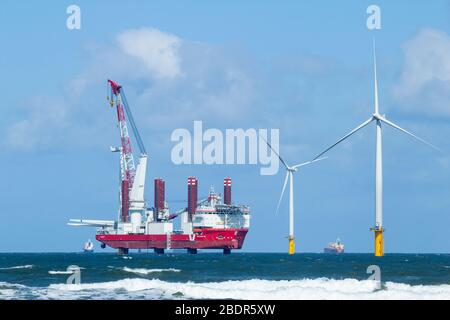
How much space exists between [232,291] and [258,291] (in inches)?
67.8

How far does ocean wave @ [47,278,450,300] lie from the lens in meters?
61.9

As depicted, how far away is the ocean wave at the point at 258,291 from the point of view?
61.9m

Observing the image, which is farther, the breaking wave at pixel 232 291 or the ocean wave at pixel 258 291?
the ocean wave at pixel 258 291

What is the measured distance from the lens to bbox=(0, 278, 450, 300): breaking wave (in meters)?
61.6

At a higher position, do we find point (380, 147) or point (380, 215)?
point (380, 147)

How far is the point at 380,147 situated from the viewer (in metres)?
115

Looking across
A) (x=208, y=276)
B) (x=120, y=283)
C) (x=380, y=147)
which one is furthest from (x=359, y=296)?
(x=380, y=147)

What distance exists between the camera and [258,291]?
6562 cm

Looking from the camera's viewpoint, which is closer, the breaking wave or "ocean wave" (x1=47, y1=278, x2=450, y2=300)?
the breaking wave

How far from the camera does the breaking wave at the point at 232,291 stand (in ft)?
202
